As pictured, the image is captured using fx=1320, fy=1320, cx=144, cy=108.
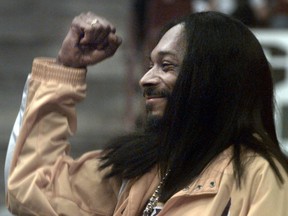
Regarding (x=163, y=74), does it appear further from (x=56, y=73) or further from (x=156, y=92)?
(x=56, y=73)

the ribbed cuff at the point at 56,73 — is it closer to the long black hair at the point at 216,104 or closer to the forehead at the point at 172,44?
the forehead at the point at 172,44

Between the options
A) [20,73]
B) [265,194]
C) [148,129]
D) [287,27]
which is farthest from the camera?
[20,73]

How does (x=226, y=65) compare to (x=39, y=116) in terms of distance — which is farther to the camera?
(x=39, y=116)

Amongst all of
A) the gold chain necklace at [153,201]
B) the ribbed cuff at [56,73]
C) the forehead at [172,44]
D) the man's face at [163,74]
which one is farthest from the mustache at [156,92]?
the ribbed cuff at [56,73]

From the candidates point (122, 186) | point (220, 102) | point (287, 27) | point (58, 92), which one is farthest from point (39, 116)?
point (287, 27)

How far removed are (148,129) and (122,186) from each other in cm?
25

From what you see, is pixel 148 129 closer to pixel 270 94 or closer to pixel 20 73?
pixel 270 94

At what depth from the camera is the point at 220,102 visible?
15.2 ft

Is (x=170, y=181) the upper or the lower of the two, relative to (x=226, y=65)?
lower

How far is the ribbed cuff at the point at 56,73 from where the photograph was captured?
506 cm

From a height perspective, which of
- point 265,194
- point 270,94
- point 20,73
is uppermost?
point 270,94

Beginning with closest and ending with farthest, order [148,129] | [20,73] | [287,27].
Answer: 1. [148,129]
2. [287,27]
3. [20,73]

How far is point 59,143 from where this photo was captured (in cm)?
514

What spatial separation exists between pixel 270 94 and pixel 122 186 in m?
0.67
